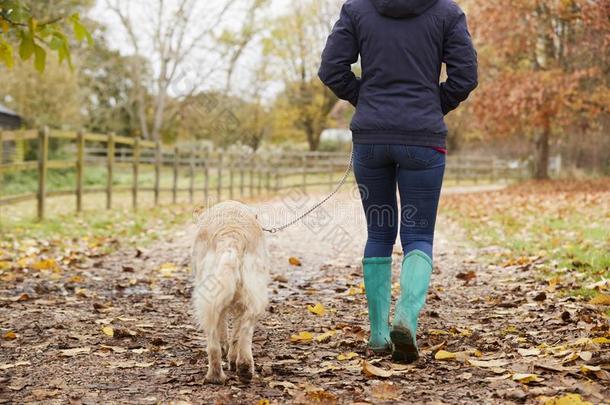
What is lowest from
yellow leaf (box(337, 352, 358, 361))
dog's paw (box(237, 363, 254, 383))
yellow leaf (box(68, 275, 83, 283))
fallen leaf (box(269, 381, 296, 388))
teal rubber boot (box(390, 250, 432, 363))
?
yellow leaf (box(68, 275, 83, 283))

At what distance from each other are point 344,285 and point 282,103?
110ft

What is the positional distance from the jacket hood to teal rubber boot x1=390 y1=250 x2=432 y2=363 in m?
1.20

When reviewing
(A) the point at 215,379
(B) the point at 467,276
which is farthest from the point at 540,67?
(A) the point at 215,379

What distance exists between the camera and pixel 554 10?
20547 millimetres

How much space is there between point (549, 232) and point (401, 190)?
6.08 meters

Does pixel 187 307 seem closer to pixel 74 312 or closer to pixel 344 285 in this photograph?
pixel 74 312

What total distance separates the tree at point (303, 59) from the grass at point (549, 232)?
2269 centimetres

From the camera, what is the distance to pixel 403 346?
342cm

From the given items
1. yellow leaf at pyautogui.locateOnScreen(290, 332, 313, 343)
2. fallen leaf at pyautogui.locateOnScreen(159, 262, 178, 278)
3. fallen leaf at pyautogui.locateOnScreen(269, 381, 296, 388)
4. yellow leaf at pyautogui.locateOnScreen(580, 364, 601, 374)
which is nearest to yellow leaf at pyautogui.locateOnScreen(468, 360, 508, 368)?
yellow leaf at pyautogui.locateOnScreen(580, 364, 601, 374)

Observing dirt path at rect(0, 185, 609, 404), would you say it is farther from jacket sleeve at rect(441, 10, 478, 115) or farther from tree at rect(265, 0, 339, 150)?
tree at rect(265, 0, 339, 150)

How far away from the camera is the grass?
6.10 m

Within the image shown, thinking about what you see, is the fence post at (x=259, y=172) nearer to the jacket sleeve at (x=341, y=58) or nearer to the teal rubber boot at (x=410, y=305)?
the jacket sleeve at (x=341, y=58)

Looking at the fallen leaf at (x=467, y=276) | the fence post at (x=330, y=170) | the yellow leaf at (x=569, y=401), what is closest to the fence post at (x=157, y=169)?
the fence post at (x=330, y=170)

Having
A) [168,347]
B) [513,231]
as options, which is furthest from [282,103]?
[168,347]
